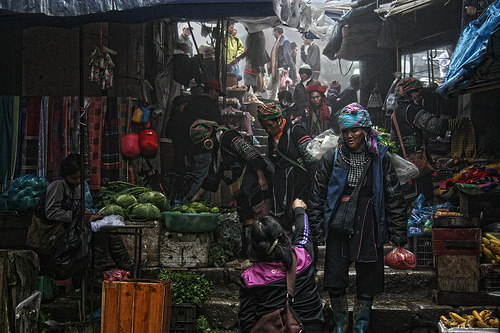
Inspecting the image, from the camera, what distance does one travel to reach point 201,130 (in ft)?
30.3

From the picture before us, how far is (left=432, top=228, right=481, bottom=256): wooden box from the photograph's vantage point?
23.9 ft

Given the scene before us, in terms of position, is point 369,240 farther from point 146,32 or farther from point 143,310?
point 146,32

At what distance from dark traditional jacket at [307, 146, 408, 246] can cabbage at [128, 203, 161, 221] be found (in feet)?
8.98

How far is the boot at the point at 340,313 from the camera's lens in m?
6.11

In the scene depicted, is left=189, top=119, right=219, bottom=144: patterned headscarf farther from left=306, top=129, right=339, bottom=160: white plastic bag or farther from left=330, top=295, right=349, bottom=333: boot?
left=330, top=295, right=349, bottom=333: boot

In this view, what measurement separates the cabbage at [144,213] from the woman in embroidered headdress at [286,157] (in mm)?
1856

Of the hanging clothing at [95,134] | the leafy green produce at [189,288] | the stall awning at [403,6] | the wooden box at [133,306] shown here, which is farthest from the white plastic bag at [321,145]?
the stall awning at [403,6]

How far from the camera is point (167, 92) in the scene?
1162 centimetres

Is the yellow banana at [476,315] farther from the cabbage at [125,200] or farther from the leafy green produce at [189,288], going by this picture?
the cabbage at [125,200]

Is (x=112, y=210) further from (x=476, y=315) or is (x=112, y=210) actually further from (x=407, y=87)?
(x=407, y=87)

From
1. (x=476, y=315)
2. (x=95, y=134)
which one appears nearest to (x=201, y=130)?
(x=95, y=134)

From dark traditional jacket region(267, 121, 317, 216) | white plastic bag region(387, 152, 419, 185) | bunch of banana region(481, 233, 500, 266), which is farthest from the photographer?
bunch of banana region(481, 233, 500, 266)

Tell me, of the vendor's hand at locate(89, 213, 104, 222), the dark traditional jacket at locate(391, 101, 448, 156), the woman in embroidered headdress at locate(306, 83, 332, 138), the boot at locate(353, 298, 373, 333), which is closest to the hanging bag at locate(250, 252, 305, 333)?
the boot at locate(353, 298, 373, 333)

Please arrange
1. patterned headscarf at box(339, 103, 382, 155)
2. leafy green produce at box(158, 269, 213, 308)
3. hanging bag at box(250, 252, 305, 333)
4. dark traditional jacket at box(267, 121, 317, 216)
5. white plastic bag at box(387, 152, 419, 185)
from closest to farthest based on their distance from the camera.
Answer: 1. hanging bag at box(250, 252, 305, 333)
2. patterned headscarf at box(339, 103, 382, 155)
3. white plastic bag at box(387, 152, 419, 185)
4. leafy green produce at box(158, 269, 213, 308)
5. dark traditional jacket at box(267, 121, 317, 216)
